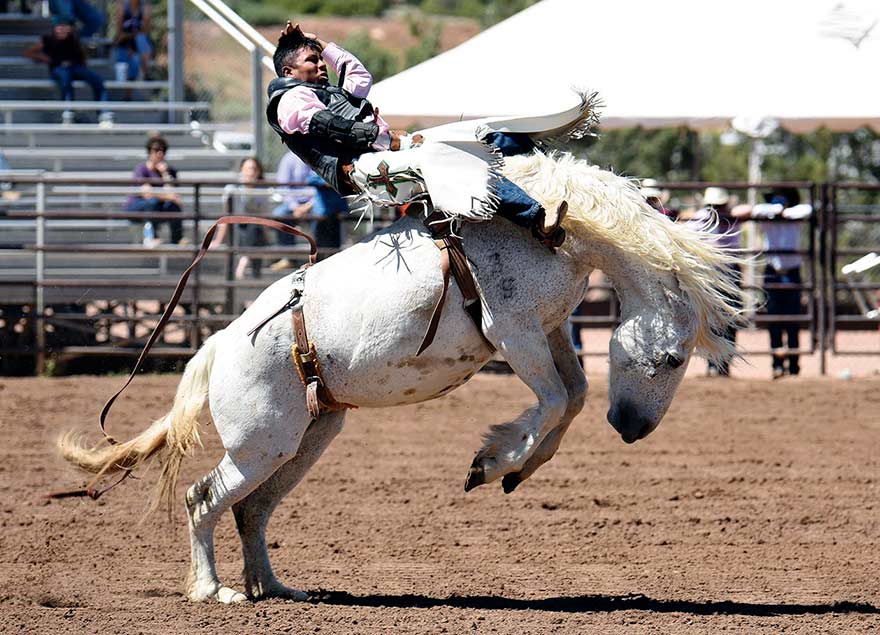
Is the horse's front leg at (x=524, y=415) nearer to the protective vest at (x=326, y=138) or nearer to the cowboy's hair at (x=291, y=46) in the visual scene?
the protective vest at (x=326, y=138)

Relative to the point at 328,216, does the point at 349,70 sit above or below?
above

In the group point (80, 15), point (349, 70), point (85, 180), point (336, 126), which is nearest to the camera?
point (336, 126)

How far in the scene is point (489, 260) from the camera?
16.3ft

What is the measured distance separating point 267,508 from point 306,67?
1.81 metres

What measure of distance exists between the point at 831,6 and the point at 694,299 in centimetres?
747

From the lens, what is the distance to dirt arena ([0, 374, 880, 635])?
5004 mm

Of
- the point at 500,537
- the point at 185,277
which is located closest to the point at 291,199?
the point at 500,537

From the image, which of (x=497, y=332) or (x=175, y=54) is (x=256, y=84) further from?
(x=497, y=332)

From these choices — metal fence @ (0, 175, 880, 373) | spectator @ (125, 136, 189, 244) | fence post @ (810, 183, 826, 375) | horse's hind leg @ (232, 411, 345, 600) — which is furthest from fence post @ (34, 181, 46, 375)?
fence post @ (810, 183, 826, 375)

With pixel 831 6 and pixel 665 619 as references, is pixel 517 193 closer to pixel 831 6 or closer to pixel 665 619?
pixel 665 619

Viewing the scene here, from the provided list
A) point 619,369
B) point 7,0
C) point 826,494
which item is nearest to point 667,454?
point 826,494

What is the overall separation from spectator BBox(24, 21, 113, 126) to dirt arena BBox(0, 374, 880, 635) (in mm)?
6140

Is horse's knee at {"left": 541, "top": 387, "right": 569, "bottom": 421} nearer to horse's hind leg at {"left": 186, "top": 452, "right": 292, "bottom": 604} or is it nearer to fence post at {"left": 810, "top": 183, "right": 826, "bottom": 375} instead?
horse's hind leg at {"left": 186, "top": 452, "right": 292, "bottom": 604}

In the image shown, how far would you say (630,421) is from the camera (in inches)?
198
